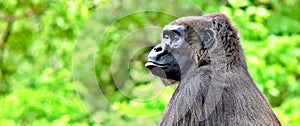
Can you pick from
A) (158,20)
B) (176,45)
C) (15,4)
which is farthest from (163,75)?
(15,4)

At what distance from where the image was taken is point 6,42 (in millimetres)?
10188

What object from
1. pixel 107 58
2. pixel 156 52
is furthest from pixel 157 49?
pixel 107 58

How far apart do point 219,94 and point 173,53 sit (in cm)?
38

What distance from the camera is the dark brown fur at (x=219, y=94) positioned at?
425 centimetres

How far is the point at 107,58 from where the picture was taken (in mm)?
7578

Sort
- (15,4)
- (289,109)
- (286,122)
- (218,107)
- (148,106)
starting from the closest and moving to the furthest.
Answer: (218,107) → (148,106) → (286,122) → (289,109) → (15,4)

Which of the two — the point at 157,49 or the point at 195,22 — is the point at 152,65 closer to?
the point at 157,49

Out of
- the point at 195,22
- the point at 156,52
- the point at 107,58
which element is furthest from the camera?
the point at 107,58

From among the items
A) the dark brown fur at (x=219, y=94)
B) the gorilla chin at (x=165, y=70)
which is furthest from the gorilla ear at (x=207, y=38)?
the gorilla chin at (x=165, y=70)

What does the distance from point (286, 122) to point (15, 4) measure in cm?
386

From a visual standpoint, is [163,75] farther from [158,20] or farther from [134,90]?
[158,20]

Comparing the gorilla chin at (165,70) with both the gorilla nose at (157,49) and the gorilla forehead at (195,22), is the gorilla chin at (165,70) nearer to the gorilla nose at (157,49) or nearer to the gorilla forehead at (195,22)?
the gorilla nose at (157,49)

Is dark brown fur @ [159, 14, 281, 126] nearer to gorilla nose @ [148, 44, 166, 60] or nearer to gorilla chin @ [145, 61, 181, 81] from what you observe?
gorilla chin @ [145, 61, 181, 81]

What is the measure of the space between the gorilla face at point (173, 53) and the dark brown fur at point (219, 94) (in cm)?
5
